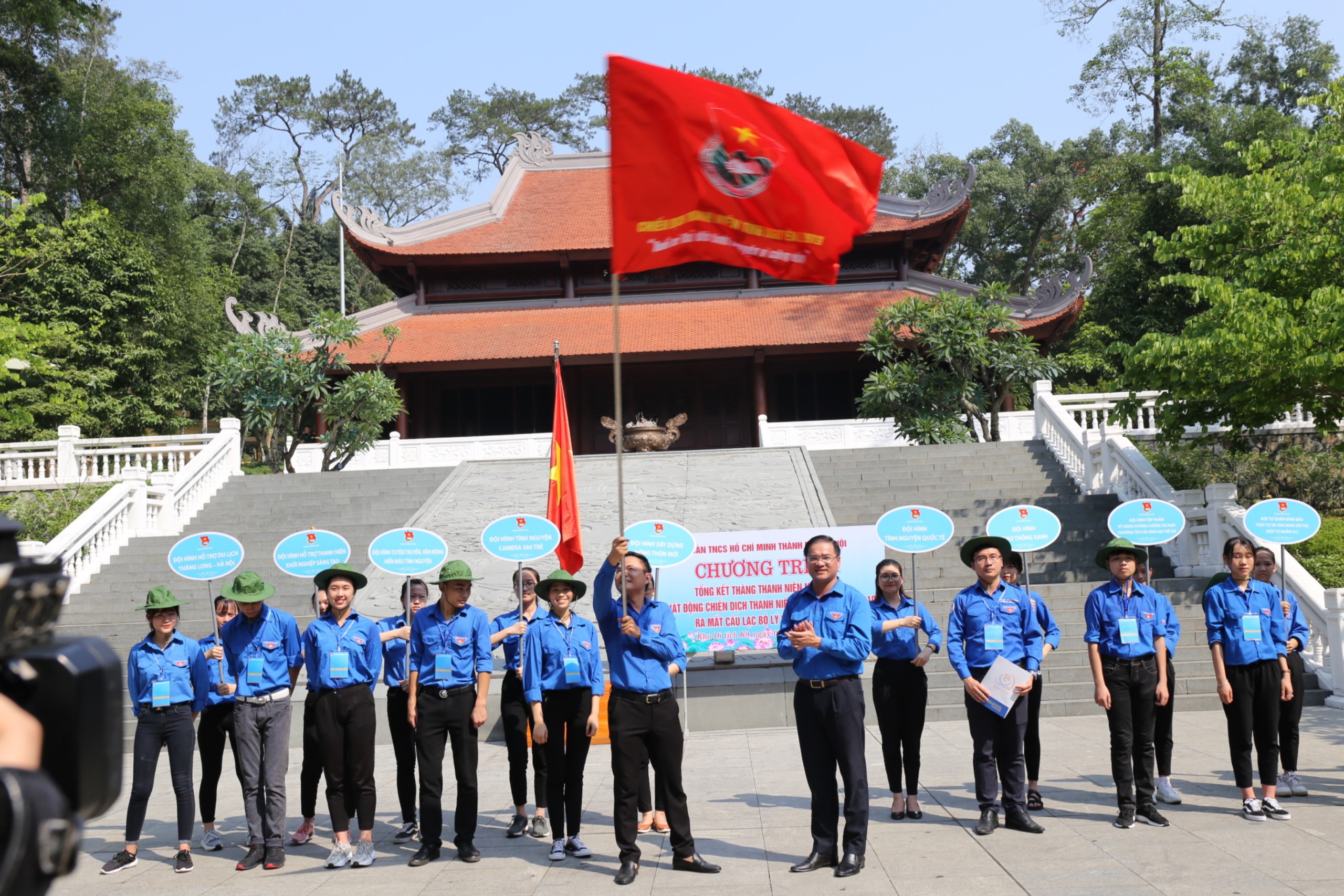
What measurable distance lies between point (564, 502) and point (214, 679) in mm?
3199

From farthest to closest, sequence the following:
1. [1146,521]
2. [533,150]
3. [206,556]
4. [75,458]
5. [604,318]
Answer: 1. [533,150]
2. [604,318]
3. [75,458]
4. [1146,521]
5. [206,556]

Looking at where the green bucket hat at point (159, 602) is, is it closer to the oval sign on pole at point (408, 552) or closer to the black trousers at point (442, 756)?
the oval sign on pole at point (408, 552)

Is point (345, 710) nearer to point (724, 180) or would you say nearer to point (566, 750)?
point (566, 750)

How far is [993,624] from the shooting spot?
641 cm

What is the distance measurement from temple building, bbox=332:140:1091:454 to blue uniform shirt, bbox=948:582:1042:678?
60.5 ft

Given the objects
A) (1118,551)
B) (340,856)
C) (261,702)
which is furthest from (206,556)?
(1118,551)

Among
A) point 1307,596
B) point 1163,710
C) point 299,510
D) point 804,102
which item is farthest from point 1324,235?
point 804,102

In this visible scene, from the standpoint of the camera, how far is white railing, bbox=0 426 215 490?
63.6 feet

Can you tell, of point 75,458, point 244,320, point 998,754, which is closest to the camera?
→ point 998,754

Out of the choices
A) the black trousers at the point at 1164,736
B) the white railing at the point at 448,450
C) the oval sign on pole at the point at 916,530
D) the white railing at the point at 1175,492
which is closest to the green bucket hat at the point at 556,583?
the oval sign on pole at the point at 916,530

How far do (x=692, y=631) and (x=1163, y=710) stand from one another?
4.97m

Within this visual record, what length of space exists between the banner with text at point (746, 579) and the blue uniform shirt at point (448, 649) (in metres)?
4.46

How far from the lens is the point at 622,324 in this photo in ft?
85.5

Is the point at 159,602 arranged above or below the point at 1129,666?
above
